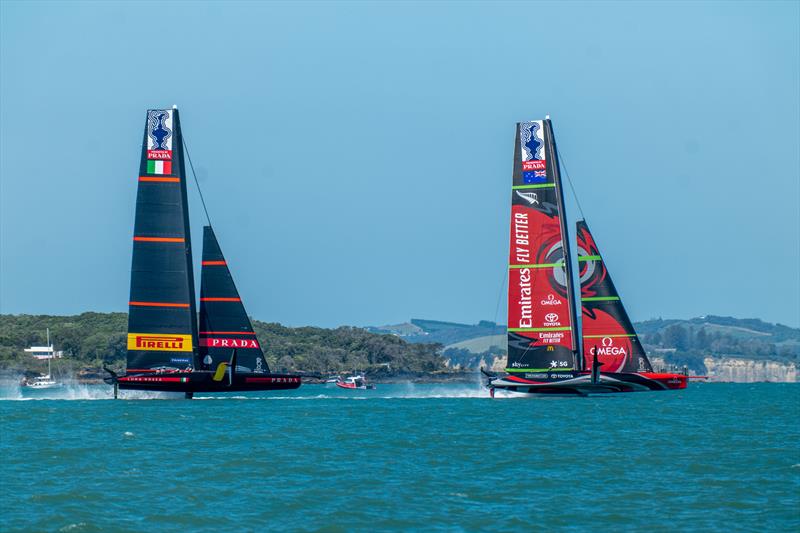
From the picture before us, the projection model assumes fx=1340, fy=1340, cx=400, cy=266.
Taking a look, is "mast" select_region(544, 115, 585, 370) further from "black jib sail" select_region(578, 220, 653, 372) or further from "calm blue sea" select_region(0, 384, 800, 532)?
"calm blue sea" select_region(0, 384, 800, 532)

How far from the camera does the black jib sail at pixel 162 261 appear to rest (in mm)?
65438

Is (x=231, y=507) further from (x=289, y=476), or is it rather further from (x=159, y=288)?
(x=159, y=288)

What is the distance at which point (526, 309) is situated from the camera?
2581 inches

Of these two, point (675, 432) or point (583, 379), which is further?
point (583, 379)

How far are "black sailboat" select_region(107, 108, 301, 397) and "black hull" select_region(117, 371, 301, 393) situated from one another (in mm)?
49

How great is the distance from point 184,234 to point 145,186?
9.83ft

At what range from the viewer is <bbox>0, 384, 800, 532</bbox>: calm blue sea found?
2858cm

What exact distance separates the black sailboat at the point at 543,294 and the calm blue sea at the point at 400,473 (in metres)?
7.12

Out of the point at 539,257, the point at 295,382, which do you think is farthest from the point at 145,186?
the point at 539,257

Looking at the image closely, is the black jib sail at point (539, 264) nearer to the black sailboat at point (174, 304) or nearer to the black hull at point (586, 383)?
the black hull at point (586, 383)

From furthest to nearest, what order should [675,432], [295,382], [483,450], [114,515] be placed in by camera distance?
[295,382]
[675,432]
[483,450]
[114,515]

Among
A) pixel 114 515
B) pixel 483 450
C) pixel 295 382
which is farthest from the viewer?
pixel 295 382

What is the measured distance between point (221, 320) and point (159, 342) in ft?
11.1

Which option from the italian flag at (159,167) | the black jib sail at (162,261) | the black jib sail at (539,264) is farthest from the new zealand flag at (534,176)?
the italian flag at (159,167)
